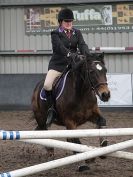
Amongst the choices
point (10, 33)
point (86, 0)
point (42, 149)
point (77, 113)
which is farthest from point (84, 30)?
point (77, 113)

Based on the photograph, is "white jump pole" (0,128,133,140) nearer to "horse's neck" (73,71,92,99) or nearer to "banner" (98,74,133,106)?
"horse's neck" (73,71,92,99)

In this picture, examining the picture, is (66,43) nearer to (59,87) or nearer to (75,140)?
(59,87)

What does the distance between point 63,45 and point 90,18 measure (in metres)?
11.1

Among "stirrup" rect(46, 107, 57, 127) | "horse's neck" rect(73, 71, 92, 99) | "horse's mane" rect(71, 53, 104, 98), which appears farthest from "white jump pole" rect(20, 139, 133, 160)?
"stirrup" rect(46, 107, 57, 127)

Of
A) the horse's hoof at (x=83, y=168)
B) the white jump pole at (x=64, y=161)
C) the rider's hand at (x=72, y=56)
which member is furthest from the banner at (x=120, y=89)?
the white jump pole at (x=64, y=161)

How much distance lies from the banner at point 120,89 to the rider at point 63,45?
821cm

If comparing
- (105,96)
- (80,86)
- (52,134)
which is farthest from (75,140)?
(52,134)

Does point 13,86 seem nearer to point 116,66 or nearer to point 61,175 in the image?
point 116,66

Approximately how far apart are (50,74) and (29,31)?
10.9m

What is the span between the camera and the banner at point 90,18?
18641mm

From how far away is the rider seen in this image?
8000 mm

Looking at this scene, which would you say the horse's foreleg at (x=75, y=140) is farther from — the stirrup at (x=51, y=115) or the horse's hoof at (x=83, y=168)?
the stirrup at (x=51, y=115)

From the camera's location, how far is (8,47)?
19250mm

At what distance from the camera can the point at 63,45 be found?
7945 mm
